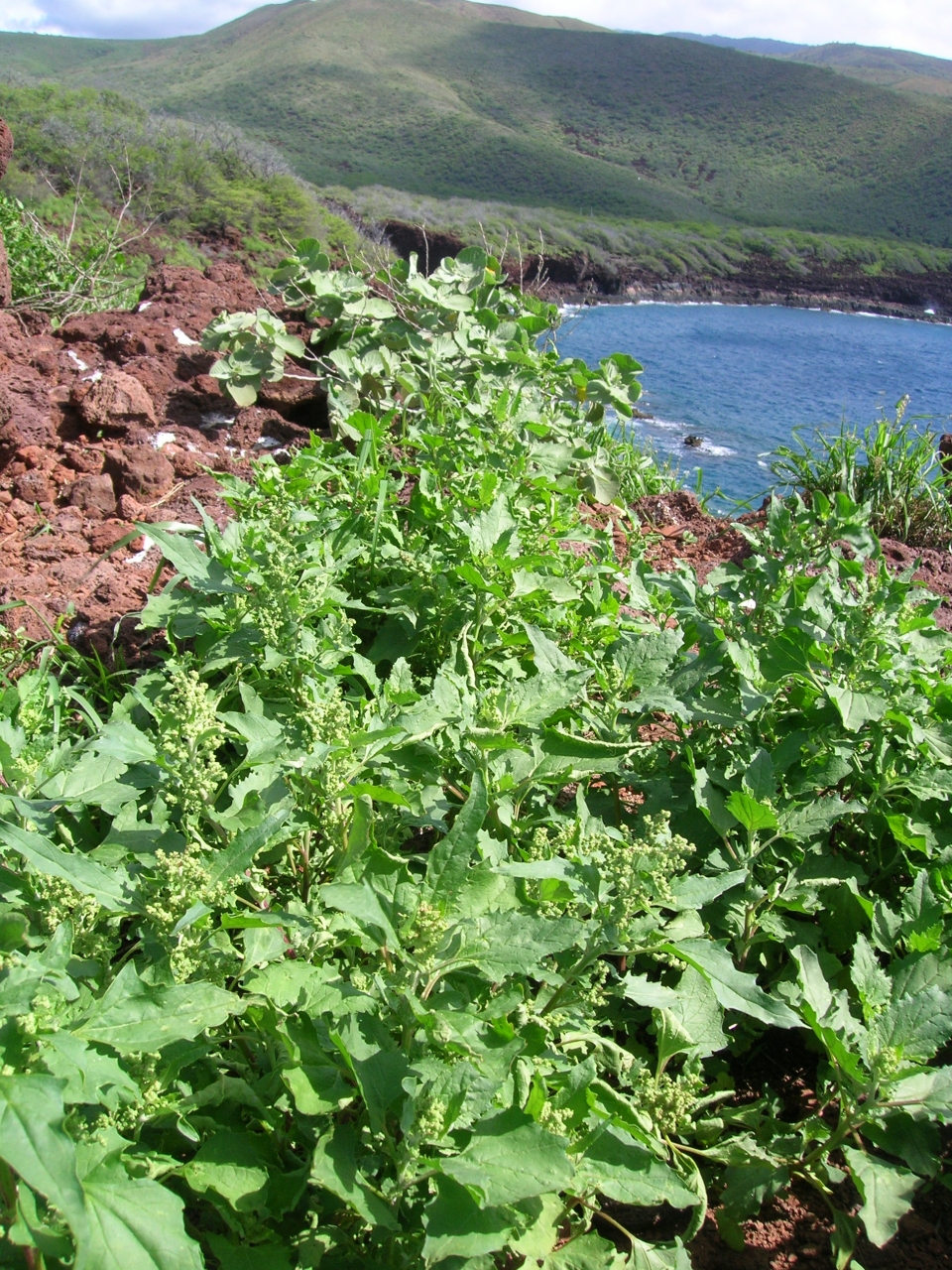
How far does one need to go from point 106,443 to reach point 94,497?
1.58ft

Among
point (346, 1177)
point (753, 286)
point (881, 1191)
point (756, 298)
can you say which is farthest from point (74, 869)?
point (753, 286)

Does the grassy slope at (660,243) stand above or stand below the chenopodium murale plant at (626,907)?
above

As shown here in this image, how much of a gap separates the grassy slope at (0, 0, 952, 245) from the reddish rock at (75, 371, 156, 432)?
103 feet

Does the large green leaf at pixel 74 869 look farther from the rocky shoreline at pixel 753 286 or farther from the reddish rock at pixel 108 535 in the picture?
the rocky shoreline at pixel 753 286

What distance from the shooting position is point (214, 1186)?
109 cm

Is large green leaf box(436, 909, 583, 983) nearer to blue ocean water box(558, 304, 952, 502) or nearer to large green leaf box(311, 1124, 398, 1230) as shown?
large green leaf box(311, 1124, 398, 1230)

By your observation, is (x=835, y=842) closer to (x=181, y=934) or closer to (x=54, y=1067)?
(x=181, y=934)

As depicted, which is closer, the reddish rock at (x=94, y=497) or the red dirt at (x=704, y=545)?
the reddish rock at (x=94, y=497)

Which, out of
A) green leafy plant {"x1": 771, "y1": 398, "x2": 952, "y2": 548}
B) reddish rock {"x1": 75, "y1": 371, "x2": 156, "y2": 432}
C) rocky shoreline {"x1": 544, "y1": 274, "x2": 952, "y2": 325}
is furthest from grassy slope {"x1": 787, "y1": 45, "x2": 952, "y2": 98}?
reddish rock {"x1": 75, "y1": 371, "x2": 156, "y2": 432}

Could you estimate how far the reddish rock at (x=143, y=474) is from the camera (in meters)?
3.40

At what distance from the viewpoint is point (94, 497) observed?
3307 mm

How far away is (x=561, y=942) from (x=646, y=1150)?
0.32m

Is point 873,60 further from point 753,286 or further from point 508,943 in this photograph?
point 508,943

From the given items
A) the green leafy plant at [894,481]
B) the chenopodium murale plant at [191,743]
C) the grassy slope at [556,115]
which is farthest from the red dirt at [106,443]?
the grassy slope at [556,115]
